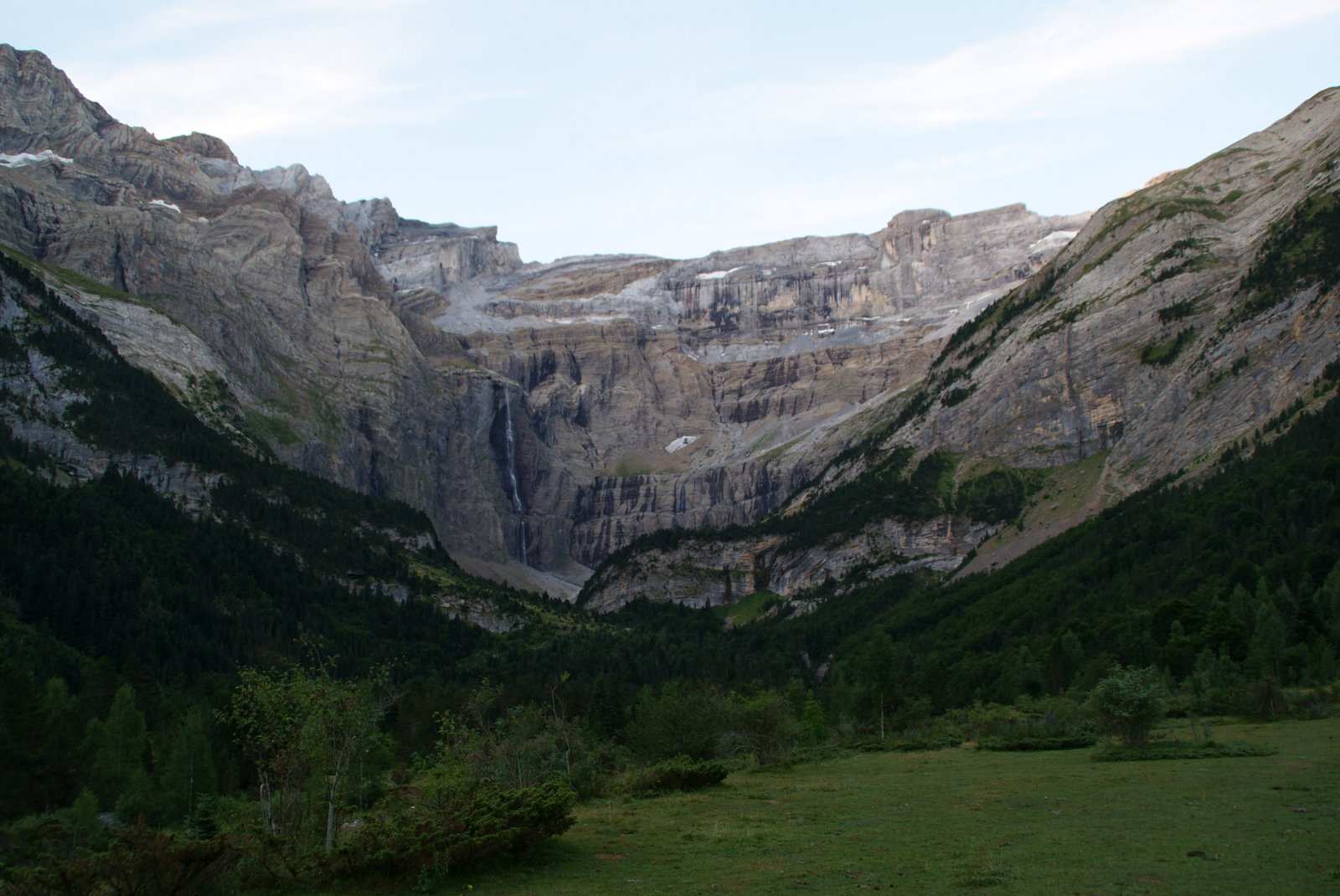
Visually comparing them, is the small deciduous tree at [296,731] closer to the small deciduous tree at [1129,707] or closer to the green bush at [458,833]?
the green bush at [458,833]

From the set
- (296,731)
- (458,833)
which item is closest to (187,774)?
(296,731)

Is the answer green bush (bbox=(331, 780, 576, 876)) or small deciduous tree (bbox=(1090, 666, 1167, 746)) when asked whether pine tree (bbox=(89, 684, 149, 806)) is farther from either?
small deciduous tree (bbox=(1090, 666, 1167, 746))

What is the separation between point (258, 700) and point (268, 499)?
166273 millimetres

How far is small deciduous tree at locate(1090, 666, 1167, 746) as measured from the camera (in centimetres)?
5609

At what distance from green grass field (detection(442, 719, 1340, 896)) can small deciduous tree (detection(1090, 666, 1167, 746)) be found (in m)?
2.71

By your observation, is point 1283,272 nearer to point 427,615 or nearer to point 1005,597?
point 1005,597

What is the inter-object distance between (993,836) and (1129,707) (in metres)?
23.6

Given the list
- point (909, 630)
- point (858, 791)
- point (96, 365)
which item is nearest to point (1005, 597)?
point (909, 630)

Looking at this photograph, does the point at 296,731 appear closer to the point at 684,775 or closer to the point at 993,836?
the point at 684,775

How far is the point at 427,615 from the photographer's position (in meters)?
188

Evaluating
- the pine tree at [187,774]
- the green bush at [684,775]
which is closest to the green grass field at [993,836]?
the green bush at [684,775]

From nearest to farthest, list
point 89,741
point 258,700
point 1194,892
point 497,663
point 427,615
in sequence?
1. point 1194,892
2. point 258,700
3. point 89,741
4. point 497,663
5. point 427,615

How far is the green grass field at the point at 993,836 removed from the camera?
A: 29.5m

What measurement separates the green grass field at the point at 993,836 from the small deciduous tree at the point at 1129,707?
271cm
